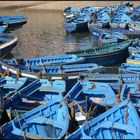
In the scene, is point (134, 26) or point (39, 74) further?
point (134, 26)

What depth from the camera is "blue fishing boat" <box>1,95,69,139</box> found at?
15.4 meters

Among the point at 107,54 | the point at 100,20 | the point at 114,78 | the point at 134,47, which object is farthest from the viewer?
the point at 100,20

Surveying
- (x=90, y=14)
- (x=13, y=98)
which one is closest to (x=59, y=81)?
(x=13, y=98)

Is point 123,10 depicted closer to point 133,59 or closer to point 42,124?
point 133,59

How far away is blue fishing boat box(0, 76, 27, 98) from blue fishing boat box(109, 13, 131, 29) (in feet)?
68.8

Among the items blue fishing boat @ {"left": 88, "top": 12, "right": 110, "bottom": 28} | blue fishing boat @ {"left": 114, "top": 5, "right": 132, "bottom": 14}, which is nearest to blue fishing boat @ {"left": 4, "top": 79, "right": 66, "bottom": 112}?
blue fishing boat @ {"left": 88, "top": 12, "right": 110, "bottom": 28}

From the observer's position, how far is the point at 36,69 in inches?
997

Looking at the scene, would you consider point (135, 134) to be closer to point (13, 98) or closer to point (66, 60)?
point (13, 98)

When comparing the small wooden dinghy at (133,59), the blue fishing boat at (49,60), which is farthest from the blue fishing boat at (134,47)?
the blue fishing boat at (49,60)

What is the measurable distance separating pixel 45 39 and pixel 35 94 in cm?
2113

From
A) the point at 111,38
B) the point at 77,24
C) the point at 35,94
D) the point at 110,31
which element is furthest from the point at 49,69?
the point at 77,24

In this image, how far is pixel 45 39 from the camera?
41.6m

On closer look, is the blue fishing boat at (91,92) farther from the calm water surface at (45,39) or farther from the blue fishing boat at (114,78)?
the calm water surface at (45,39)

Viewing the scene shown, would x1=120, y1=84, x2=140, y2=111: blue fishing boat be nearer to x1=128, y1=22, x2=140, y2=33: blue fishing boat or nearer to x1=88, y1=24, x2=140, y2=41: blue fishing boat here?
x1=88, y1=24, x2=140, y2=41: blue fishing boat
